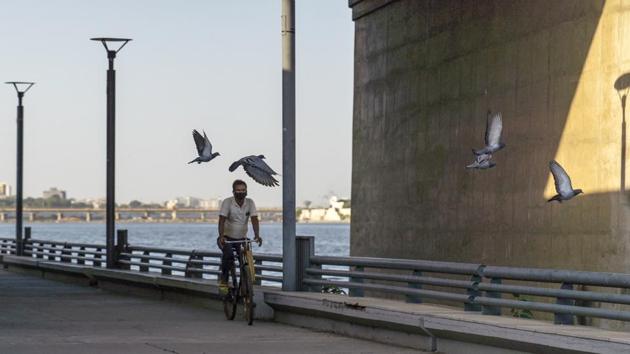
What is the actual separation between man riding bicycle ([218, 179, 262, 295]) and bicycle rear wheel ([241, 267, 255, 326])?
1.44 ft

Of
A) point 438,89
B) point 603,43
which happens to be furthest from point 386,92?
point 603,43

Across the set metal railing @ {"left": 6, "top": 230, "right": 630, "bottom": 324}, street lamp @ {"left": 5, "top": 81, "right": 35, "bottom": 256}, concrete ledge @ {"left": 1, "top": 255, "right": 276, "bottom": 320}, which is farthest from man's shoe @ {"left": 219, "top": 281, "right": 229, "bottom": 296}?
street lamp @ {"left": 5, "top": 81, "right": 35, "bottom": 256}

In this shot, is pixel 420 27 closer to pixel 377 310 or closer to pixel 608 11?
pixel 608 11

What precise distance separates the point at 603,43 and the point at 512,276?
196 inches

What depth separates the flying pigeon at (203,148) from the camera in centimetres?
1880

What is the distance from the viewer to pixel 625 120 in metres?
17.8

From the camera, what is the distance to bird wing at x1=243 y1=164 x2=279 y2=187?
58.8ft

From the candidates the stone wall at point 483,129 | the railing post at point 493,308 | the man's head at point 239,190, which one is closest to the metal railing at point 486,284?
the railing post at point 493,308

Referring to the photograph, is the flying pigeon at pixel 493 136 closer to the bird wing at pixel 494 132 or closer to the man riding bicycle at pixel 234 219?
the bird wing at pixel 494 132

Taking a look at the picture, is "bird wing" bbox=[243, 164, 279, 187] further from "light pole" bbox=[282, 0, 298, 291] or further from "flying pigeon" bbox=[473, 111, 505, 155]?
"flying pigeon" bbox=[473, 111, 505, 155]

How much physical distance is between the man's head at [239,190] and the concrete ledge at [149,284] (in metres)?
1.31

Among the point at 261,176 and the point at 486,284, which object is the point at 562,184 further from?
the point at 261,176

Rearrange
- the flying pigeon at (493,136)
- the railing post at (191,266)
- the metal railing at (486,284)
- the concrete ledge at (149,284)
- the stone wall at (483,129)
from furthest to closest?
the railing post at (191,266)
the concrete ledge at (149,284)
the stone wall at (483,129)
the flying pigeon at (493,136)
the metal railing at (486,284)

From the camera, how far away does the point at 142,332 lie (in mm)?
17172
